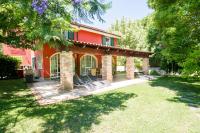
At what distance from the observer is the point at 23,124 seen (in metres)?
8.30

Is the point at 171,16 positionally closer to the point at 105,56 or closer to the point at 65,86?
the point at 105,56

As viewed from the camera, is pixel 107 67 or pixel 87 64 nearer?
pixel 107 67

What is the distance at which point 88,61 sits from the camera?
86.0 ft

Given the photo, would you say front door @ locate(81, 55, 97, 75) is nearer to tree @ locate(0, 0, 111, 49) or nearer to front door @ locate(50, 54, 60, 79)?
front door @ locate(50, 54, 60, 79)

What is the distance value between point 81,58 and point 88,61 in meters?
1.35

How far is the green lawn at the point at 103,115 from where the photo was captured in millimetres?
7935

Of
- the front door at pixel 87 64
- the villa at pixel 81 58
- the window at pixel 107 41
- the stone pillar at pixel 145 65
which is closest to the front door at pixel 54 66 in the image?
the villa at pixel 81 58

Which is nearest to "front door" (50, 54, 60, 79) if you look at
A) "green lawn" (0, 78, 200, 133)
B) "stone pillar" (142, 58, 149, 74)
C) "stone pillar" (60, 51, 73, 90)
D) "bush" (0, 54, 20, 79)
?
"bush" (0, 54, 20, 79)

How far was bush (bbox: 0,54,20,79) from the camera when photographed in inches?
922

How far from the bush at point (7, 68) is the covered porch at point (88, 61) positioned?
539cm

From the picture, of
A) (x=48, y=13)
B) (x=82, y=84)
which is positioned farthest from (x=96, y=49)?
(x=48, y=13)

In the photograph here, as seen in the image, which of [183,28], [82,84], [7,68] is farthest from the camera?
[7,68]

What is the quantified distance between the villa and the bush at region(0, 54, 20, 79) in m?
2.49

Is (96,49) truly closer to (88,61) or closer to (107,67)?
(107,67)
